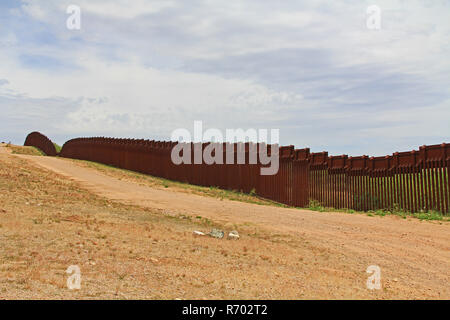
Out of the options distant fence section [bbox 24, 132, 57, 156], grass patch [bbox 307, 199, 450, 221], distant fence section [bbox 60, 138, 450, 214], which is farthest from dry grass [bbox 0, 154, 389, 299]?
distant fence section [bbox 24, 132, 57, 156]

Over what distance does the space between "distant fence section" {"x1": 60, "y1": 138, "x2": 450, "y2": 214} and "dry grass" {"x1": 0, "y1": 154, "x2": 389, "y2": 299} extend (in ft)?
21.0

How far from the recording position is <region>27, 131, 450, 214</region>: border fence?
14695mm

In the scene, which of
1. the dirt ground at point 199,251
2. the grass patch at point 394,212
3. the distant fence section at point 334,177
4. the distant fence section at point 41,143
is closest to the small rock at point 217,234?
the dirt ground at point 199,251

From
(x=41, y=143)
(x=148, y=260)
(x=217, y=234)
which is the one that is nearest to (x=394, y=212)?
(x=217, y=234)

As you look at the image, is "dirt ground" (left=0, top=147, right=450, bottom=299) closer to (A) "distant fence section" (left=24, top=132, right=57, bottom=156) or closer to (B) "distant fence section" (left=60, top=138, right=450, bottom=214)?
(B) "distant fence section" (left=60, top=138, right=450, bottom=214)

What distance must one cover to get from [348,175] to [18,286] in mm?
13307

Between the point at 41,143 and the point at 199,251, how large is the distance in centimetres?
4248

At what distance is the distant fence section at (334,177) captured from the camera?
14695 mm

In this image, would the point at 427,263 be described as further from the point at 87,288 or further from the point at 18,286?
the point at 18,286

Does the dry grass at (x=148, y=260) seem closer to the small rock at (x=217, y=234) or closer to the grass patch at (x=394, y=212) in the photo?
the small rock at (x=217, y=234)

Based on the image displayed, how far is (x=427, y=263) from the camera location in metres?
9.30

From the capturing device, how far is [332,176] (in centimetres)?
1778
